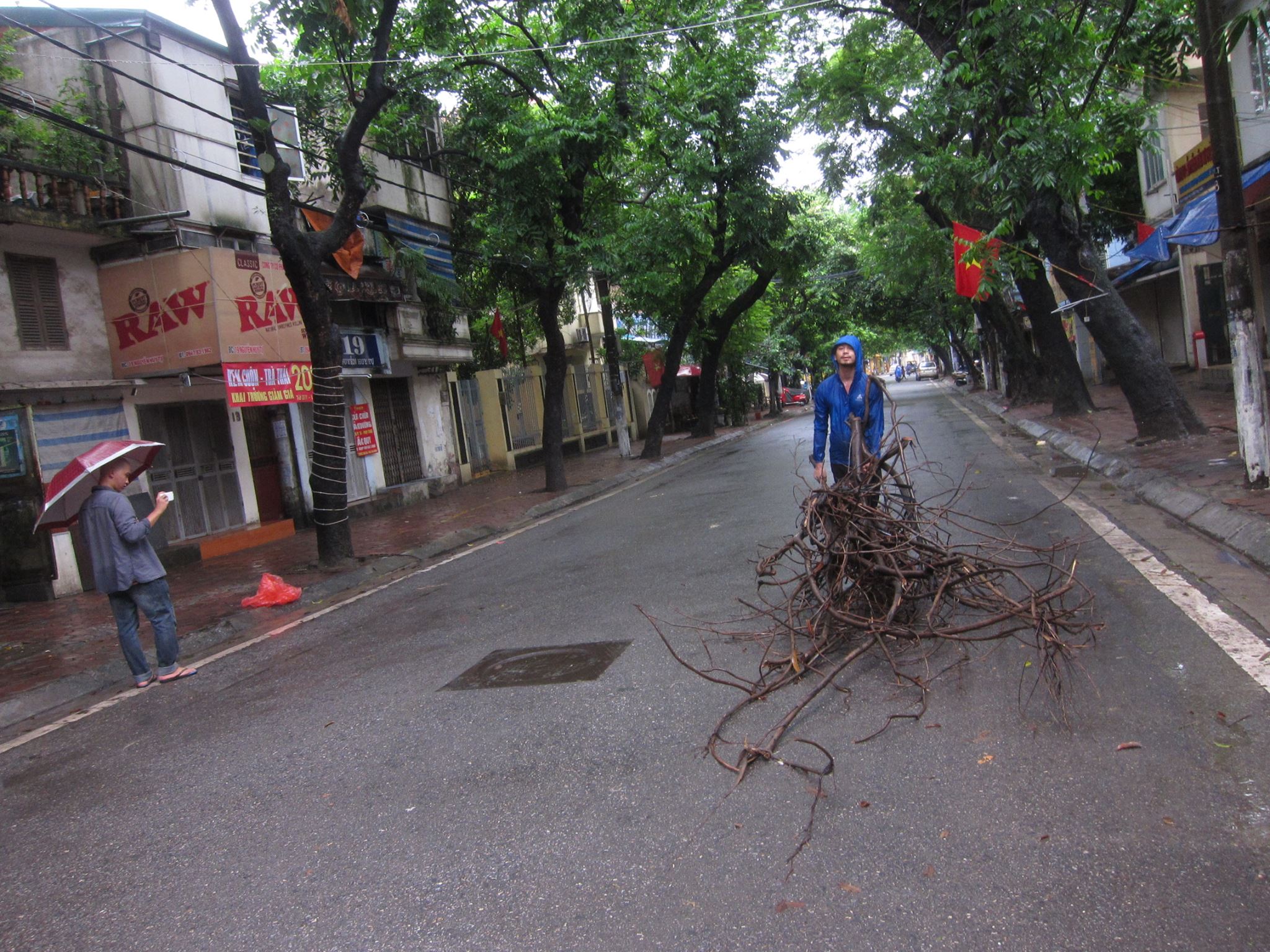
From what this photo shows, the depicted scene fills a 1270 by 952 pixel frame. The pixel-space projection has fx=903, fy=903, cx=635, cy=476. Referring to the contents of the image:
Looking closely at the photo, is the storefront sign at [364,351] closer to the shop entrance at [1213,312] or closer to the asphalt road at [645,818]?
the asphalt road at [645,818]

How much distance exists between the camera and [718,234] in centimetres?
2158

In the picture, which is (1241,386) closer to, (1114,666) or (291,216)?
(1114,666)

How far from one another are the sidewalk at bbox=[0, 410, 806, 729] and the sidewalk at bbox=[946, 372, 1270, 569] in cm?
781

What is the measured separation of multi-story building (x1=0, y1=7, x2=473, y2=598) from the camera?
36.1 feet

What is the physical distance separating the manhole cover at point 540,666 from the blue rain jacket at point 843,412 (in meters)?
1.97

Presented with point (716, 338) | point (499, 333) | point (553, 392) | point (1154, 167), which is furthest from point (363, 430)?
point (1154, 167)

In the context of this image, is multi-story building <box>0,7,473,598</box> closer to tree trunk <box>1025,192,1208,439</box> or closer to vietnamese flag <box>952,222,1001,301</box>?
vietnamese flag <box>952,222,1001,301</box>

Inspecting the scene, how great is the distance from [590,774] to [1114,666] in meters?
2.56

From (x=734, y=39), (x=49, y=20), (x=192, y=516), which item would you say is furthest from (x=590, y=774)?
(x=734, y=39)

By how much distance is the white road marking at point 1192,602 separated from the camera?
13.9 feet

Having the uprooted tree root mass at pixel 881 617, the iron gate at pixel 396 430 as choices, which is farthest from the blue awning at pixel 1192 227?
the iron gate at pixel 396 430

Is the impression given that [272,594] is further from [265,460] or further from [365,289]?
[365,289]

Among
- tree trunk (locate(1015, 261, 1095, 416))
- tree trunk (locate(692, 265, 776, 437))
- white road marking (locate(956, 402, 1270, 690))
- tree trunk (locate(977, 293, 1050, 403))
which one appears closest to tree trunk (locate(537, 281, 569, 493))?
tree trunk (locate(1015, 261, 1095, 416))

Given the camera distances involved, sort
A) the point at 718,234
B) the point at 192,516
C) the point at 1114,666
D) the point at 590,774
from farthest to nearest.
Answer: the point at 718,234
the point at 192,516
the point at 1114,666
the point at 590,774
